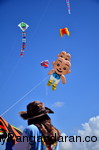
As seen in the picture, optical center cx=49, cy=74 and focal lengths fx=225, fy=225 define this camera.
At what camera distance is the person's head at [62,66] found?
7664 mm

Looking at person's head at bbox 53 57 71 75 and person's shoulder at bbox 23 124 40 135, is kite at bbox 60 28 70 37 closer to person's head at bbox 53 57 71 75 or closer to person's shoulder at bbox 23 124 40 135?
person's head at bbox 53 57 71 75

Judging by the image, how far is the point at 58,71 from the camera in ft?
25.4

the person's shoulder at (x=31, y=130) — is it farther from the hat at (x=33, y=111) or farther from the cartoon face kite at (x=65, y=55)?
the cartoon face kite at (x=65, y=55)

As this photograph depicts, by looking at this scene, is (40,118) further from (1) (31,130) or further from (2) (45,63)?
(2) (45,63)

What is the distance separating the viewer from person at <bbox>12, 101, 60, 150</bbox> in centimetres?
205

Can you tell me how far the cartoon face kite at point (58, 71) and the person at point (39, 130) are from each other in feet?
17.9

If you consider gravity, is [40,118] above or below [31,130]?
above

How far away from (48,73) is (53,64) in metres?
0.36

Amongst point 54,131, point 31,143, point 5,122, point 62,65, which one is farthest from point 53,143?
point 62,65

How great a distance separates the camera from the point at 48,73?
7906mm

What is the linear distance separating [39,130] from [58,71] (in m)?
5.66

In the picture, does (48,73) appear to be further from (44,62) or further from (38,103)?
(38,103)

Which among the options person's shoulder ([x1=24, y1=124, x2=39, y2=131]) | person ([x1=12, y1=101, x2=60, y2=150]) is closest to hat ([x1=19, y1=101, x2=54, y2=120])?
person ([x1=12, y1=101, x2=60, y2=150])

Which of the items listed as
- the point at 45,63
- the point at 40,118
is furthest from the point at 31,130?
Result: the point at 45,63
